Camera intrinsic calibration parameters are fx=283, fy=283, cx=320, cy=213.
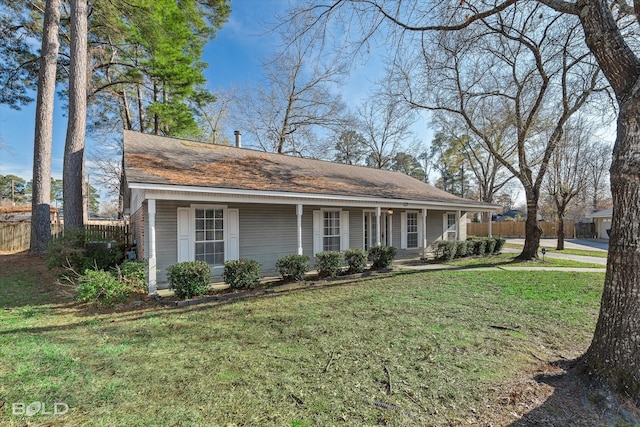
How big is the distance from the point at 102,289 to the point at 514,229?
35.4 metres

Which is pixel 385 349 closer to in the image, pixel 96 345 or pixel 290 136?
pixel 96 345

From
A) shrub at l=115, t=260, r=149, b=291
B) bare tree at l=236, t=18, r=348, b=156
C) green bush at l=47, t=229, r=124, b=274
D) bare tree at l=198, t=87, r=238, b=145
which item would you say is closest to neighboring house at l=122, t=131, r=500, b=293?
shrub at l=115, t=260, r=149, b=291

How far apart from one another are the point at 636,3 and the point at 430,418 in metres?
4.42

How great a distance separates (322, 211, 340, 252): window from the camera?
10625mm

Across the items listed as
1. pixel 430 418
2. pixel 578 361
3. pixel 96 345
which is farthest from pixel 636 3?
pixel 96 345

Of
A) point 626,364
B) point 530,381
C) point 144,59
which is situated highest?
point 144,59

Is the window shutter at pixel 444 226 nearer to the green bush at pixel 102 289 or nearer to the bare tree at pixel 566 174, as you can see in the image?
the bare tree at pixel 566 174

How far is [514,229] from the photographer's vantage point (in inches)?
1197

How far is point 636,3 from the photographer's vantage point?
2.79m

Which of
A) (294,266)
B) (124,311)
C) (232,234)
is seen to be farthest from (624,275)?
(232,234)

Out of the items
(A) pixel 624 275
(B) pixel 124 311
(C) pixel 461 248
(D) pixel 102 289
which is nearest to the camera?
(A) pixel 624 275

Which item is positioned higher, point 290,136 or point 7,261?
point 290,136

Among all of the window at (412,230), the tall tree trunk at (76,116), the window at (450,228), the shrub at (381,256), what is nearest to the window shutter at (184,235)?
the tall tree trunk at (76,116)

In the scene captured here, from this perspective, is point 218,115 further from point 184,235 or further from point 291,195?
point 291,195
